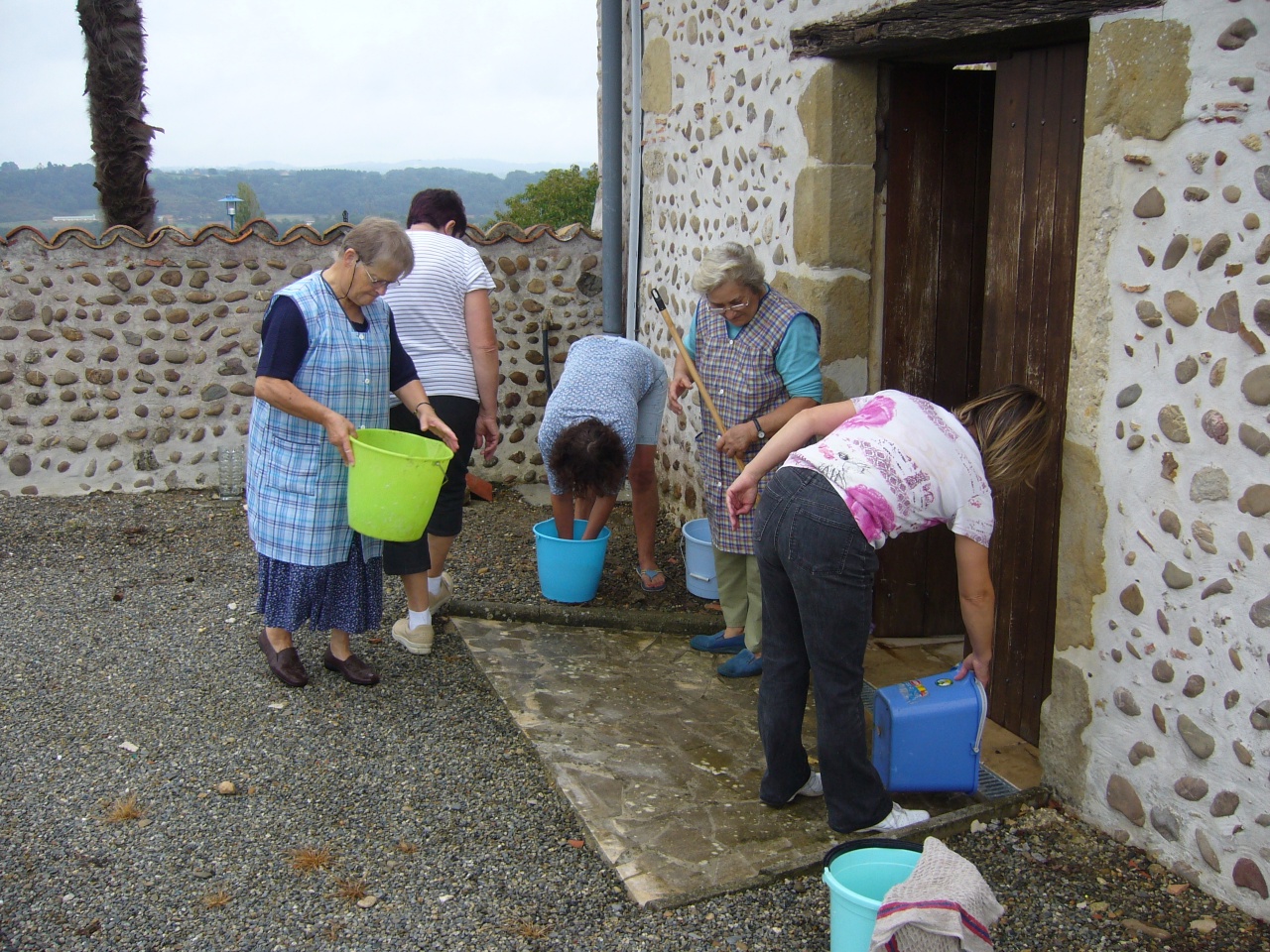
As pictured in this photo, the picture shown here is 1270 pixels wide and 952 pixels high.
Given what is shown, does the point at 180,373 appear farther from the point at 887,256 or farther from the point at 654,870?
the point at 654,870

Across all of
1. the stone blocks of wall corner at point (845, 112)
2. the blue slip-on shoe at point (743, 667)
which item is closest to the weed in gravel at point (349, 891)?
the blue slip-on shoe at point (743, 667)

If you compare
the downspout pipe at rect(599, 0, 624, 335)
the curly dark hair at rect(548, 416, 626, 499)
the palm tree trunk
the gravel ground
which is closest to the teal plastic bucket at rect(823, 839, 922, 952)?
the gravel ground

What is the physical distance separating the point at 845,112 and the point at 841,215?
1.26 feet

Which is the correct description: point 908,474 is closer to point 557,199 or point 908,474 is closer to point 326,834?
point 326,834

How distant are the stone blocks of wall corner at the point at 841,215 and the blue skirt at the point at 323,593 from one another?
209 cm

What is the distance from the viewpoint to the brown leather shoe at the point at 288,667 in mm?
4000

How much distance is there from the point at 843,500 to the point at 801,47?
2333 millimetres

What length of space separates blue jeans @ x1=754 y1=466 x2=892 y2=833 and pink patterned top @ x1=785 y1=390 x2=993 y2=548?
5 cm

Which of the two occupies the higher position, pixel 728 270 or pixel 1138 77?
pixel 1138 77

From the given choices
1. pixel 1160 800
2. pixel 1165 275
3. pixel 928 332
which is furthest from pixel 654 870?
pixel 928 332

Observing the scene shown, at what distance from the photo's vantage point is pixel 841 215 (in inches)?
163

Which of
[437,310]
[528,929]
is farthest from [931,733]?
[437,310]

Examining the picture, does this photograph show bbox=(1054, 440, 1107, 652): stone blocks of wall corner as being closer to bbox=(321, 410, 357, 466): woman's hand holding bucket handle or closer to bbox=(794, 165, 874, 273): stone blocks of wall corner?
bbox=(794, 165, 874, 273): stone blocks of wall corner

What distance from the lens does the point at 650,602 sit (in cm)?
499
